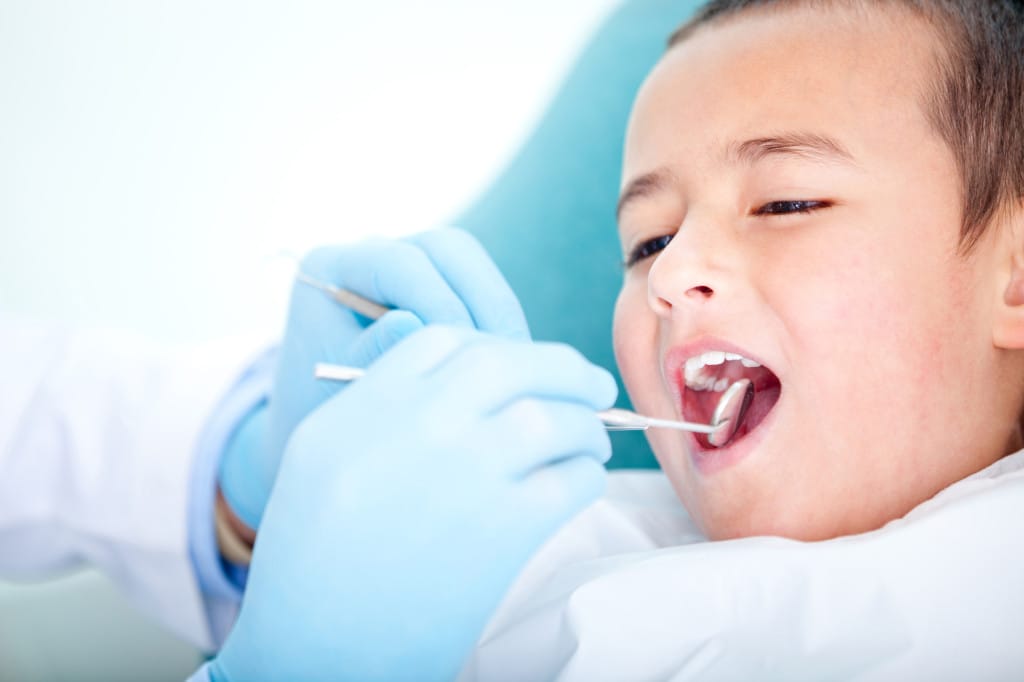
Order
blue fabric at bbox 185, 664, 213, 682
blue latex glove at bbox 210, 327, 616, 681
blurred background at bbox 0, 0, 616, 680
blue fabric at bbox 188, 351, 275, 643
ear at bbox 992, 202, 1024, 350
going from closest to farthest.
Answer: blue latex glove at bbox 210, 327, 616, 681 < blue fabric at bbox 185, 664, 213, 682 < ear at bbox 992, 202, 1024, 350 < blue fabric at bbox 188, 351, 275, 643 < blurred background at bbox 0, 0, 616, 680

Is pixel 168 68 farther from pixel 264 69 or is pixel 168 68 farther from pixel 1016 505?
pixel 1016 505

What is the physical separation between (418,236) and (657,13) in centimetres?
98

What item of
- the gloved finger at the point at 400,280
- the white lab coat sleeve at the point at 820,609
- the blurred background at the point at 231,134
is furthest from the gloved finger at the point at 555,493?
the blurred background at the point at 231,134

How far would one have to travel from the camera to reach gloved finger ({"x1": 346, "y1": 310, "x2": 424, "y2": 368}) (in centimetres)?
87

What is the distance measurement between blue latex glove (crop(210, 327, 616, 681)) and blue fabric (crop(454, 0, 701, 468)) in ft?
2.64

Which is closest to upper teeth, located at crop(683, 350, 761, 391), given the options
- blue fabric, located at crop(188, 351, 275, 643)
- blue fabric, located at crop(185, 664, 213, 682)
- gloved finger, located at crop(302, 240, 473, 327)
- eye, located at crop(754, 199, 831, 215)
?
eye, located at crop(754, 199, 831, 215)

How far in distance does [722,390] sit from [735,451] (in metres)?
0.16

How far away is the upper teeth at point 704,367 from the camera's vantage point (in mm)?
861

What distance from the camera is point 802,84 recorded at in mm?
893

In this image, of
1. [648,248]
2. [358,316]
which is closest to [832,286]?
[648,248]

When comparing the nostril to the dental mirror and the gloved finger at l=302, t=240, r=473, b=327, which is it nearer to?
the dental mirror

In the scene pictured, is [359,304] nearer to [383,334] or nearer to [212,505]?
[383,334]

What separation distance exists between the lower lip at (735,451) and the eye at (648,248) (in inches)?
11.7

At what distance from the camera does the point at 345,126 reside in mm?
2033
